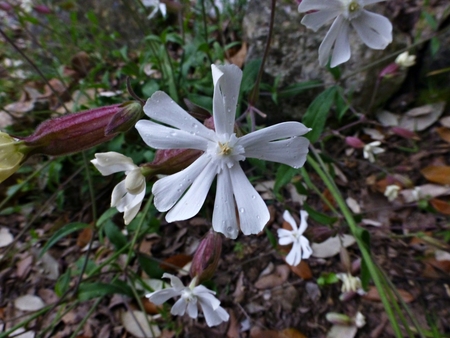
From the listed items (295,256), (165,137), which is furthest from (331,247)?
(165,137)

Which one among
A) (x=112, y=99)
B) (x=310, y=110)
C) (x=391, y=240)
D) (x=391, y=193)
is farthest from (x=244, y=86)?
(x=391, y=240)

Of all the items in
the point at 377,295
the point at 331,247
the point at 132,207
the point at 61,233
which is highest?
the point at 132,207

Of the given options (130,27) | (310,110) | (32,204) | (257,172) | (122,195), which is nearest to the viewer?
(122,195)

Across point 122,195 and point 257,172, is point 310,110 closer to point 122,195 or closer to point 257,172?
point 257,172

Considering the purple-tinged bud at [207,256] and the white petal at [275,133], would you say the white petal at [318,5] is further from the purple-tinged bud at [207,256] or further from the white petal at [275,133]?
the purple-tinged bud at [207,256]

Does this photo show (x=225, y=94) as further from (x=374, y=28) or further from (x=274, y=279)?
(x=274, y=279)

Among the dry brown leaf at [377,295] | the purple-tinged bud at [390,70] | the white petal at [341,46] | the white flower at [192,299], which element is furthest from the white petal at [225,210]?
the purple-tinged bud at [390,70]
